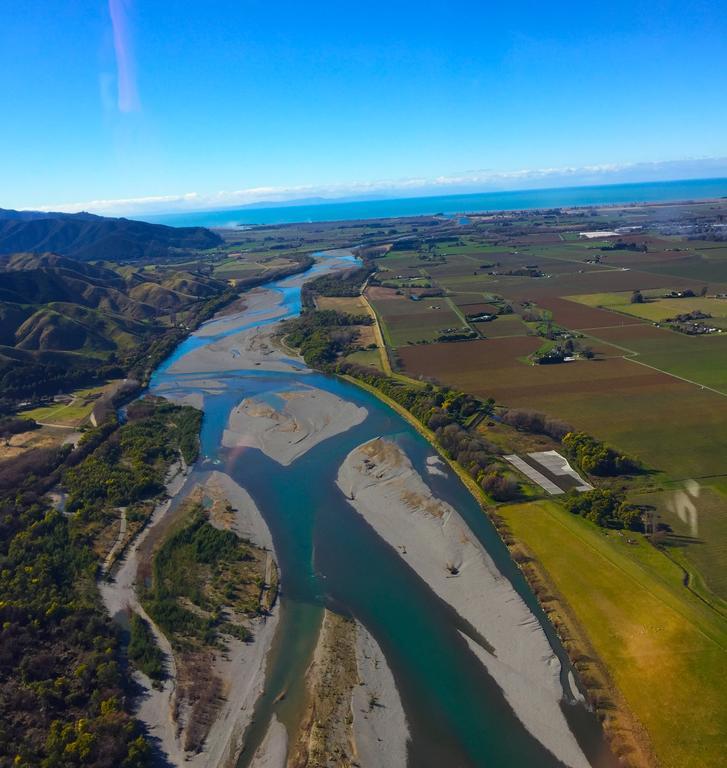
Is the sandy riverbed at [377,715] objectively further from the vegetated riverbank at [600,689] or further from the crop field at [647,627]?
the crop field at [647,627]

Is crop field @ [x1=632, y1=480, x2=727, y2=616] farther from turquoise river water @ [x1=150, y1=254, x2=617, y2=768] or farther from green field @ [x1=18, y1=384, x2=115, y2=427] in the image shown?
green field @ [x1=18, y1=384, x2=115, y2=427]

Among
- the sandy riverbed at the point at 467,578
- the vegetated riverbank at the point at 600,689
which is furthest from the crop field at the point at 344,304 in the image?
the vegetated riverbank at the point at 600,689

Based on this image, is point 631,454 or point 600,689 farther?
point 631,454

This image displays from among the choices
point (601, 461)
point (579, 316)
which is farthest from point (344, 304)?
point (601, 461)

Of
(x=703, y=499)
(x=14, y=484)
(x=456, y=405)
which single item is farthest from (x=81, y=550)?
(x=703, y=499)

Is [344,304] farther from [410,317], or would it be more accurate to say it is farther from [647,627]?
[647,627]

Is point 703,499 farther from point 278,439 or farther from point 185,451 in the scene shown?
point 185,451

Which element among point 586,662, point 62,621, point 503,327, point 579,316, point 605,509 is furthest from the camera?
point 579,316

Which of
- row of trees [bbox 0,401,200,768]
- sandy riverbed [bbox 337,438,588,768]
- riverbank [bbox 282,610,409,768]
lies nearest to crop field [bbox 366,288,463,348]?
sandy riverbed [bbox 337,438,588,768]
